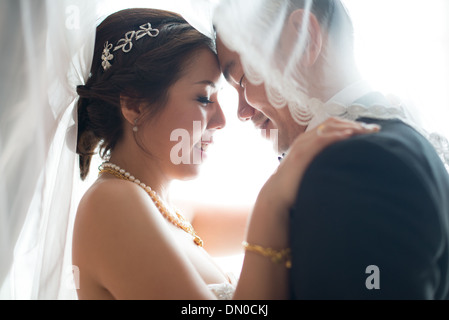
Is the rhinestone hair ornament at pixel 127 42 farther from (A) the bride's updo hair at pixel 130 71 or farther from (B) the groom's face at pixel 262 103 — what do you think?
(B) the groom's face at pixel 262 103

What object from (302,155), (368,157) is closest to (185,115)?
(302,155)

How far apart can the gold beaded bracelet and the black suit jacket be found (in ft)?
0.09

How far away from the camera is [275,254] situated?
90cm

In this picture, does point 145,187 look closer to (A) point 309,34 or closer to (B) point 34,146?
(B) point 34,146

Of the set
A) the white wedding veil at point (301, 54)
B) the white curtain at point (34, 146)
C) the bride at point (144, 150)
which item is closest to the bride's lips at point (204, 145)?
the bride at point (144, 150)

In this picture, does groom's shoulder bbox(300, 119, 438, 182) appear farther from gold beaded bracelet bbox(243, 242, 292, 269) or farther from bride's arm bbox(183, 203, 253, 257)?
bride's arm bbox(183, 203, 253, 257)

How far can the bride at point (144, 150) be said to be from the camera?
1.03 m

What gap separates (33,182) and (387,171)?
2.81ft

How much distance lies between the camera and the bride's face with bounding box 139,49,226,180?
1320 millimetres

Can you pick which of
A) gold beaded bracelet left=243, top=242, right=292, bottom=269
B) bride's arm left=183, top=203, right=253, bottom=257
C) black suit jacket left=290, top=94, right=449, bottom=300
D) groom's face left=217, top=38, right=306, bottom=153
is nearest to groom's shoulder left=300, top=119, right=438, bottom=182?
black suit jacket left=290, top=94, right=449, bottom=300

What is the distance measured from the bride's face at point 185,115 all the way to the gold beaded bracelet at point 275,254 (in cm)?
51

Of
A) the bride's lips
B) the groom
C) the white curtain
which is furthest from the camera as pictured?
the bride's lips

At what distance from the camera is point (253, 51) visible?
112 cm

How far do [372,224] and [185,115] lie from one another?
692 mm
